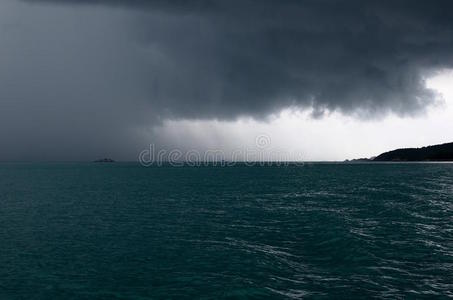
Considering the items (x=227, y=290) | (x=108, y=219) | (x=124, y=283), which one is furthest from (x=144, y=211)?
(x=227, y=290)

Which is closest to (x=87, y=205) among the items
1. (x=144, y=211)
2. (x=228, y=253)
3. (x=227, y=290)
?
(x=144, y=211)

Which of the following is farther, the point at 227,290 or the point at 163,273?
the point at 163,273

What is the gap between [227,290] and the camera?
20.8 meters

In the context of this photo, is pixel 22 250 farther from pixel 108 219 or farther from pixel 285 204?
pixel 285 204

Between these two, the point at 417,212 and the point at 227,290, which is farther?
the point at 417,212

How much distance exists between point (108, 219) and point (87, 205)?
18164 mm

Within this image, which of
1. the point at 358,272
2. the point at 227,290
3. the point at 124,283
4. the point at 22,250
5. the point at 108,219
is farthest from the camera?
the point at 108,219

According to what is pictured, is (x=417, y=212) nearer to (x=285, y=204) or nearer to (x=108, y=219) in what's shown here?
(x=285, y=204)

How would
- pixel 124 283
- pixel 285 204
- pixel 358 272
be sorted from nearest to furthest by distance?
pixel 124 283
pixel 358 272
pixel 285 204

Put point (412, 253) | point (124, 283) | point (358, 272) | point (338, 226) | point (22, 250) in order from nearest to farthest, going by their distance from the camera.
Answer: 1. point (124, 283)
2. point (358, 272)
3. point (412, 253)
4. point (22, 250)
5. point (338, 226)

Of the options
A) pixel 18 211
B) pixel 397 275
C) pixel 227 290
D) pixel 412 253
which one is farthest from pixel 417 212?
pixel 18 211

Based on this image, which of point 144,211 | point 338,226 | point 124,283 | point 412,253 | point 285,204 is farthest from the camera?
point 285,204

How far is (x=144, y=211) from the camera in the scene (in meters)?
→ 55.2

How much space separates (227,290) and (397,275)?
39.1 feet
